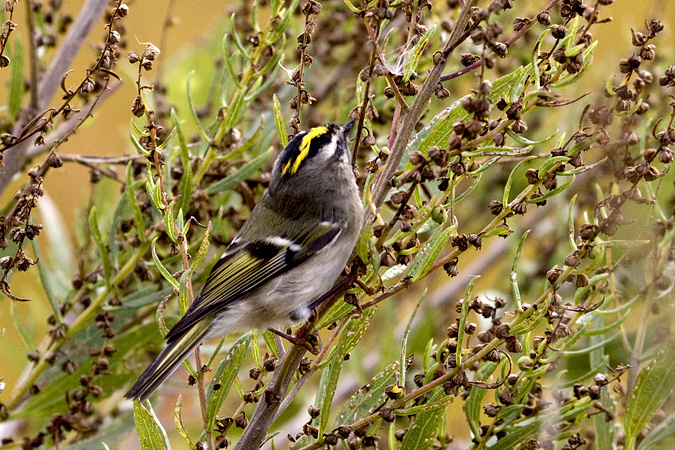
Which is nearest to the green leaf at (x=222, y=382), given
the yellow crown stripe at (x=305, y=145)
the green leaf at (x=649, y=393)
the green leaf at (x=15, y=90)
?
the yellow crown stripe at (x=305, y=145)

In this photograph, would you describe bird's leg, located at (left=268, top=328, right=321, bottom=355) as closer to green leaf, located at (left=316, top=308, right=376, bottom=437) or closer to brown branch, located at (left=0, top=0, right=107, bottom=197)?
green leaf, located at (left=316, top=308, right=376, bottom=437)

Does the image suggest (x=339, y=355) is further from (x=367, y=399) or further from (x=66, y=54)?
(x=66, y=54)

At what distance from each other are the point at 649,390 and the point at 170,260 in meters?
0.91

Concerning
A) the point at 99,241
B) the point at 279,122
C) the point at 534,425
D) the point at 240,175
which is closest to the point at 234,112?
the point at 240,175

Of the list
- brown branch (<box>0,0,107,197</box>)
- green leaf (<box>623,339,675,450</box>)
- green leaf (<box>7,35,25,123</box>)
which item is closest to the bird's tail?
brown branch (<box>0,0,107,197</box>)

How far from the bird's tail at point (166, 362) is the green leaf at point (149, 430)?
0.13m

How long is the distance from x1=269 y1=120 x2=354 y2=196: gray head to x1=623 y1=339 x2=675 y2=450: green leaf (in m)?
0.77

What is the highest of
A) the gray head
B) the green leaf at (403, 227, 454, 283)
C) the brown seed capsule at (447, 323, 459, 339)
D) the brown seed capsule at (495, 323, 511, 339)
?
the gray head

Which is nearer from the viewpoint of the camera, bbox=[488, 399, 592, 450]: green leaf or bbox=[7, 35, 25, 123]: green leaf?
bbox=[488, 399, 592, 450]: green leaf

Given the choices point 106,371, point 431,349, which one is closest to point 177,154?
point 106,371

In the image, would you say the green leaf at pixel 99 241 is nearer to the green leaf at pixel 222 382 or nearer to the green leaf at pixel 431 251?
the green leaf at pixel 222 382

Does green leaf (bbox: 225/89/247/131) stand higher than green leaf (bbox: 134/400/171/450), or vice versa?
green leaf (bbox: 225/89/247/131)

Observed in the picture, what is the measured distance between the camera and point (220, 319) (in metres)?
1.66

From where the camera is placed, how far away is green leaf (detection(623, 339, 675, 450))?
1300 millimetres
